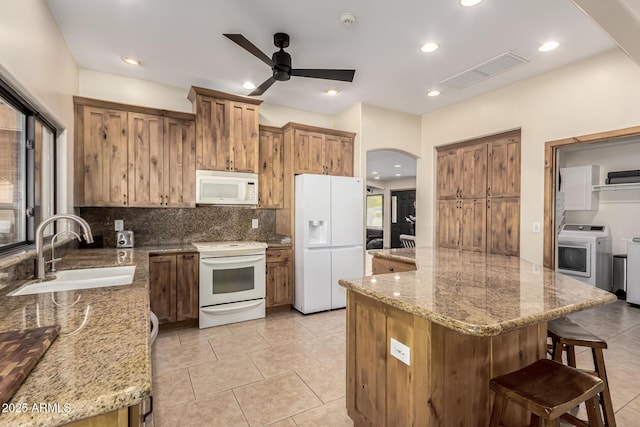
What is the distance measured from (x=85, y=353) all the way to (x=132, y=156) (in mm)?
3095

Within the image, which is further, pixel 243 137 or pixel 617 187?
pixel 617 187

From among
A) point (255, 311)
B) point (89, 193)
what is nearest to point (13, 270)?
point (89, 193)

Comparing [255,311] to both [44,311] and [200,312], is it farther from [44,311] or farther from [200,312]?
[44,311]

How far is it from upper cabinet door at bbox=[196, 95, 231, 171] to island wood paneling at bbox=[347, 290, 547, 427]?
2.58 metres

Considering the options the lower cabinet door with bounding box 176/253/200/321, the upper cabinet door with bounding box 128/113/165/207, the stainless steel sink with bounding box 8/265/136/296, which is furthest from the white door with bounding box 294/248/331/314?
the stainless steel sink with bounding box 8/265/136/296

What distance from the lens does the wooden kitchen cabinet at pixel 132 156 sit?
3.20 metres

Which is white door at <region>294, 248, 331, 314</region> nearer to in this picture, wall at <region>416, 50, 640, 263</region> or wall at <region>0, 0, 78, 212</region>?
wall at <region>416, 50, 640, 263</region>

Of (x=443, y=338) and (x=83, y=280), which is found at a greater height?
(x=83, y=280)

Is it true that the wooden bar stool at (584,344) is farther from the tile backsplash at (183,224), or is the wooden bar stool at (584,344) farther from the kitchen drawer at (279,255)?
the tile backsplash at (183,224)

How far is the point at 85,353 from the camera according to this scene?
0.83 metres

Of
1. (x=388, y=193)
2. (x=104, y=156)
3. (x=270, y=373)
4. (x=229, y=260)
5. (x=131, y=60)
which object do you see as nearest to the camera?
(x=270, y=373)

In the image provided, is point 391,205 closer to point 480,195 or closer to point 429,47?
point 480,195

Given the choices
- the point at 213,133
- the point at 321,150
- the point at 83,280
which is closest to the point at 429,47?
the point at 321,150

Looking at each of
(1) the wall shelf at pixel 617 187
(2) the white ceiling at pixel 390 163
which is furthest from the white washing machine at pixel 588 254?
(2) the white ceiling at pixel 390 163
